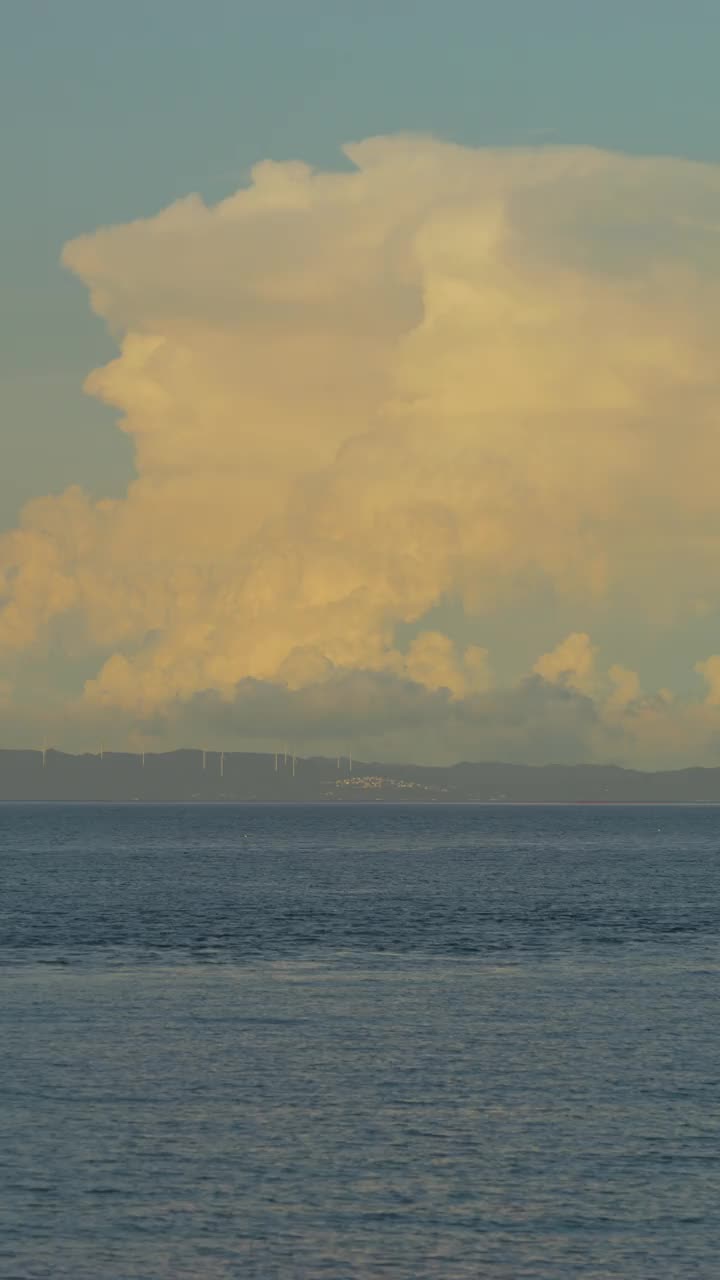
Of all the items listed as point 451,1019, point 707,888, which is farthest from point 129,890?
point 451,1019

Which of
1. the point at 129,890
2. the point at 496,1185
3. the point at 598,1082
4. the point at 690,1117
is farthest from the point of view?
the point at 129,890

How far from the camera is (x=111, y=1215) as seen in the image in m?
44.4

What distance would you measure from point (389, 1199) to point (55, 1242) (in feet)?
32.7

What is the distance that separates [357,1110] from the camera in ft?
189

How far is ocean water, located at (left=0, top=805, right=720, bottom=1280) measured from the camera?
42.0 meters

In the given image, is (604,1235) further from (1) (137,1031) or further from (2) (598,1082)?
(1) (137,1031)

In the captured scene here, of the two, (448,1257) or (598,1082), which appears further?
(598,1082)

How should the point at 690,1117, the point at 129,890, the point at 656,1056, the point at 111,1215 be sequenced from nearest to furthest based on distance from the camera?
the point at 111,1215 < the point at 690,1117 < the point at 656,1056 < the point at 129,890

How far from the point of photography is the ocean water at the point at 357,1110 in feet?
138

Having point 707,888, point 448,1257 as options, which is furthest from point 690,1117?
point 707,888

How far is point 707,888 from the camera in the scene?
191125 millimetres

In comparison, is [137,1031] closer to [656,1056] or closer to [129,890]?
[656,1056]

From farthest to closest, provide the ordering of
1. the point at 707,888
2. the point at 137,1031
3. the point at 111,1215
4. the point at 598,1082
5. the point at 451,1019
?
1. the point at 707,888
2. the point at 451,1019
3. the point at 137,1031
4. the point at 598,1082
5. the point at 111,1215

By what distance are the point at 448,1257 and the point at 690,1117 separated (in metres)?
18.7
